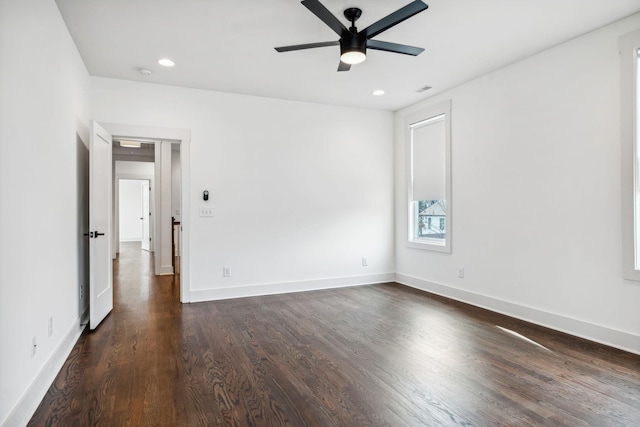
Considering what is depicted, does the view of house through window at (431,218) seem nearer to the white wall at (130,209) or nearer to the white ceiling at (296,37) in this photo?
the white ceiling at (296,37)

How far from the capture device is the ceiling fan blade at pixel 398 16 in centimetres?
232

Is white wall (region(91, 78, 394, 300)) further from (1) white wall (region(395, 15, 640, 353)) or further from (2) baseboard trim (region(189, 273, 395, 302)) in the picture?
(1) white wall (region(395, 15, 640, 353))

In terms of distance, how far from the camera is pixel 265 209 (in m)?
4.98

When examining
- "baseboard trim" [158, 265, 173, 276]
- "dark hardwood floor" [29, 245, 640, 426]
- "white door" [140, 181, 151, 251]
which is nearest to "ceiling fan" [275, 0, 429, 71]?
"dark hardwood floor" [29, 245, 640, 426]

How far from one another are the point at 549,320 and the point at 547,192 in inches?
47.7

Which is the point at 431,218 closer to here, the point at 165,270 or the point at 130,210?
the point at 165,270

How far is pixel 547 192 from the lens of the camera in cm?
357

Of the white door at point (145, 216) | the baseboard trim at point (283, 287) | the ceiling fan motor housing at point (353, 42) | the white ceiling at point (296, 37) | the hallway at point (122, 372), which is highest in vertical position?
the white ceiling at point (296, 37)

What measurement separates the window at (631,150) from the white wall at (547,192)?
0.22 ft

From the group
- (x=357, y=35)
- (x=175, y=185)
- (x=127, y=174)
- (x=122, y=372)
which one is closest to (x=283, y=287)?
(x=122, y=372)

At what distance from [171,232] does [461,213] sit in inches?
190

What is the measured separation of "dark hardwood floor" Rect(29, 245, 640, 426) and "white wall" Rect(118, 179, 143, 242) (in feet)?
33.1

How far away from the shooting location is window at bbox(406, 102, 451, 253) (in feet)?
15.7

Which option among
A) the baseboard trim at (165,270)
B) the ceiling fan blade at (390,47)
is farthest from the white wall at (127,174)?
the ceiling fan blade at (390,47)
